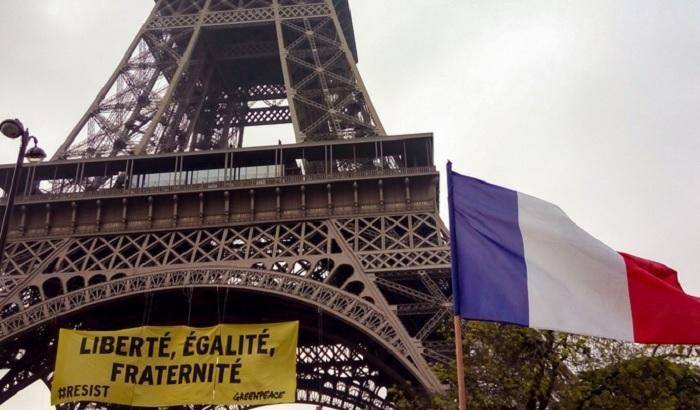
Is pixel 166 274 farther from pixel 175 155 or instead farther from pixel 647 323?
pixel 647 323

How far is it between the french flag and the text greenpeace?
467 inches

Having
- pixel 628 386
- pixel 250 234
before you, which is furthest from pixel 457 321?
pixel 250 234

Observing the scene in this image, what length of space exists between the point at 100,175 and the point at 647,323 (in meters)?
28.1

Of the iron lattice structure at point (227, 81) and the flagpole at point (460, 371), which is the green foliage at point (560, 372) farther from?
the iron lattice structure at point (227, 81)

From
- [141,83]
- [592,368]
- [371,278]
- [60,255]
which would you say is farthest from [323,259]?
[141,83]

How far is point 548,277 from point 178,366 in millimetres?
15046

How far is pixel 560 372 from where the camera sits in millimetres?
17625

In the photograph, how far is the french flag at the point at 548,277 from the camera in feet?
41.5

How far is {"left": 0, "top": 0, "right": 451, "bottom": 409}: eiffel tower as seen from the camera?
28.5 metres

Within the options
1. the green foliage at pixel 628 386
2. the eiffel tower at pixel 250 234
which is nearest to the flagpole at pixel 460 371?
the green foliage at pixel 628 386

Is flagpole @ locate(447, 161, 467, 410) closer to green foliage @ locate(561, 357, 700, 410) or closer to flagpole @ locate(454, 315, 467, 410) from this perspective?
flagpole @ locate(454, 315, 467, 410)

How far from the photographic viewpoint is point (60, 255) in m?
31.8

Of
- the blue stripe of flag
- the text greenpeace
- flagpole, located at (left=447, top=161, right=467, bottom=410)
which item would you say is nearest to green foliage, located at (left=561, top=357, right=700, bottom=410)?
the blue stripe of flag

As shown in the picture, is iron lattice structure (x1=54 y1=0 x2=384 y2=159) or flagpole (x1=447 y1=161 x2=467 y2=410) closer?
flagpole (x1=447 y1=161 x2=467 y2=410)
